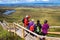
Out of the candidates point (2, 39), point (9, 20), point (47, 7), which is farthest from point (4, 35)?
point (47, 7)

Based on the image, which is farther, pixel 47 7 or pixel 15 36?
pixel 47 7

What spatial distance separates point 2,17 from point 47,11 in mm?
2576

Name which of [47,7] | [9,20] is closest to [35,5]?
[47,7]

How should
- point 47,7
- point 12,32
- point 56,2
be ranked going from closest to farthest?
1. point 12,32
2. point 56,2
3. point 47,7

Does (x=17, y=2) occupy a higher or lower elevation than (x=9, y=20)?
higher

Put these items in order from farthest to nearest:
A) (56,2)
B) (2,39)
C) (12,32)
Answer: (56,2), (12,32), (2,39)

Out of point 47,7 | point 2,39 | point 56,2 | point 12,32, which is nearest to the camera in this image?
point 2,39

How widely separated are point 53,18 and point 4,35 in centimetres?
523

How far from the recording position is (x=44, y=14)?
470 inches

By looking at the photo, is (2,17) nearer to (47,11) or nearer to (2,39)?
(47,11)

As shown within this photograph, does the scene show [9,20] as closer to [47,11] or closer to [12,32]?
[47,11]

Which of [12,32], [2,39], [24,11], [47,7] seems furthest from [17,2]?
[2,39]

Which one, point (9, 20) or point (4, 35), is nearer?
point (4, 35)

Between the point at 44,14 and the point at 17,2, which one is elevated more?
the point at 17,2
